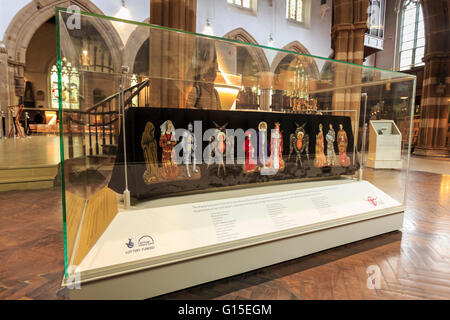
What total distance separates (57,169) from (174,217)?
365 centimetres

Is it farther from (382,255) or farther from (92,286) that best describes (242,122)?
(382,255)

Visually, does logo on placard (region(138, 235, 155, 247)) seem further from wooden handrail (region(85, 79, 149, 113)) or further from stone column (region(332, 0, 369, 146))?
stone column (region(332, 0, 369, 146))

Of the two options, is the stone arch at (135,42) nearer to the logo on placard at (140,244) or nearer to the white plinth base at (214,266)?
the logo on placard at (140,244)

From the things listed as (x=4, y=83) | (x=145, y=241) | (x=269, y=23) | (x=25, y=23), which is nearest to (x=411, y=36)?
(x=269, y=23)

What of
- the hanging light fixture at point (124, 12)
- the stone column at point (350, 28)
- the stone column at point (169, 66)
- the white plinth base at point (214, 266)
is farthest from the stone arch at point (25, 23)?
the white plinth base at point (214, 266)

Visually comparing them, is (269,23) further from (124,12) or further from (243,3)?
(124,12)

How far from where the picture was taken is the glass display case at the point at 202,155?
1391mm

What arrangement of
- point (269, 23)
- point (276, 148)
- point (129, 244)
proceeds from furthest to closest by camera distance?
point (269, 23)
point (276, 148)
point (129, 244)

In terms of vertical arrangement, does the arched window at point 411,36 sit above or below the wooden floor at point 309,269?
above

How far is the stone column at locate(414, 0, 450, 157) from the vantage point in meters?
11.0

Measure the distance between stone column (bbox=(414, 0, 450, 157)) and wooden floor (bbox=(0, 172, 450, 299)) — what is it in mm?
10414

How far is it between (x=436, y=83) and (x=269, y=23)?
8.48 m

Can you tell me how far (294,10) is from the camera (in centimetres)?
1576

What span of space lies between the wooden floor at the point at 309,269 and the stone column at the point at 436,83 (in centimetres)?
1041
